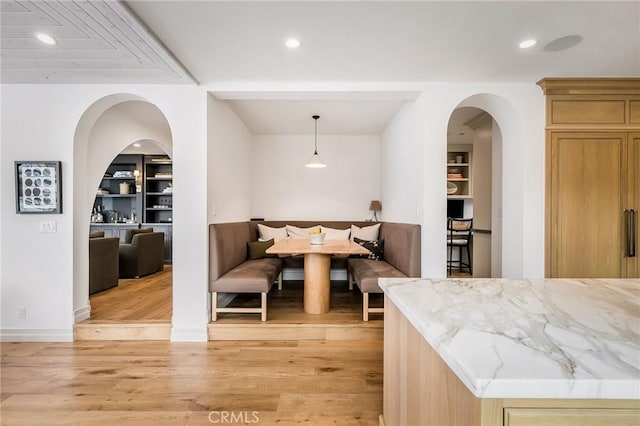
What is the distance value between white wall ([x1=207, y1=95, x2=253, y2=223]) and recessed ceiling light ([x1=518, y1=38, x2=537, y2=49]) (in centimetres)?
276

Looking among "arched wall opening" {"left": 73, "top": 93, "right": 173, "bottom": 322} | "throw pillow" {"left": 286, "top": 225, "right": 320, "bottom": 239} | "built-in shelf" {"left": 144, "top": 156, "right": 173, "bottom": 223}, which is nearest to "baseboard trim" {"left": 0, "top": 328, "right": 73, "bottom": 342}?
"arched wall opening" {"left": 73, "top": 93, "right": 173, "bottom": 322}

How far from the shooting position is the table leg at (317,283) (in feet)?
10.4

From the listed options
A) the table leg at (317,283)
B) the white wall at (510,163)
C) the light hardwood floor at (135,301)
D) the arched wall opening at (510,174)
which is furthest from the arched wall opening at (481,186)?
the light hardwood floor at (135,301)

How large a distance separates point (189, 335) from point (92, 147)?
2.35 metres

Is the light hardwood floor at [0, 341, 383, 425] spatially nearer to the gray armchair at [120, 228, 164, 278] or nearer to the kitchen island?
the kitchen island

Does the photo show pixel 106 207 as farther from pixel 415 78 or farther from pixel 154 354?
pixel 415 78

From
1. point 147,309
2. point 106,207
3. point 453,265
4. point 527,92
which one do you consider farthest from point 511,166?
point 106,207

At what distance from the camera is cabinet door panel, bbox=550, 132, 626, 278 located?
2.86 m

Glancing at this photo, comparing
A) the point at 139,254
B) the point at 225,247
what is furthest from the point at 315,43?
the point at 139,254

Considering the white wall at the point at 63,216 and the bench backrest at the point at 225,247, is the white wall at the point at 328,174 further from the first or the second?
the white wall at the point at 63,216

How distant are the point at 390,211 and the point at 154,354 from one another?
3266 millimetres

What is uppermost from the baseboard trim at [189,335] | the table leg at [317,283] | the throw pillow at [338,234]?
the throw pillow at [338,234]

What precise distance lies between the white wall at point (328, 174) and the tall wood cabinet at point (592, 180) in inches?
102

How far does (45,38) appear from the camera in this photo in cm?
208
